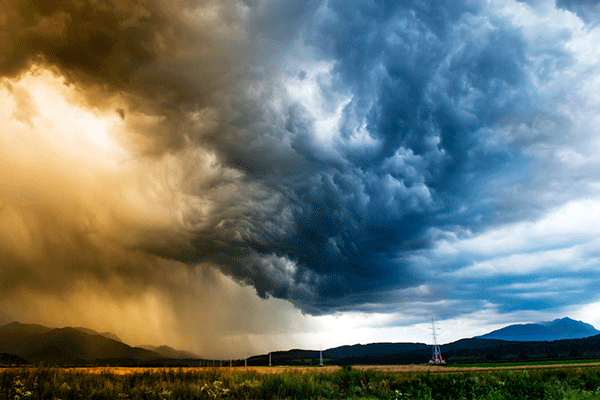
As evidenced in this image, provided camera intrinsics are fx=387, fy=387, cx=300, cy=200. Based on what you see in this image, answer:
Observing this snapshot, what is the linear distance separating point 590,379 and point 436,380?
18.0m

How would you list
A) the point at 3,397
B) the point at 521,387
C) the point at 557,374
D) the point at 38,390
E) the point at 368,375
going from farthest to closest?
the point at 557,374
the point at 368,375
the point at 521,387
the point at 38,390
the point at 3,397

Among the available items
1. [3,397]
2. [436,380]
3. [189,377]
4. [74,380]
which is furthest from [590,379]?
[3,397]

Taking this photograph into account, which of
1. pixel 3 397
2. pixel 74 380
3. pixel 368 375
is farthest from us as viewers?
pixel 368 375

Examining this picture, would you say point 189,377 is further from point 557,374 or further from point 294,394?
point 557,374

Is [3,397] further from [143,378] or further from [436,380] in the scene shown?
[436,380]

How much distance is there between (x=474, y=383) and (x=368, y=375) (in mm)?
6928

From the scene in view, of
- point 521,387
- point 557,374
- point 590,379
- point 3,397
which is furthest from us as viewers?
point 557,374

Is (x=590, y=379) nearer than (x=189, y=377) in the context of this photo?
No

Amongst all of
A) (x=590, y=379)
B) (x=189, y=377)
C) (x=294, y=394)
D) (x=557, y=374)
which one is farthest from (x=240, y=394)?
(x=557, y=374)

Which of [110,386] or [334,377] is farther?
[334,377]

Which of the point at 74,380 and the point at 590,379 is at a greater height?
the point at 74,380

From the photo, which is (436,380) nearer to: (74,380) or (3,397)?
(74,380)

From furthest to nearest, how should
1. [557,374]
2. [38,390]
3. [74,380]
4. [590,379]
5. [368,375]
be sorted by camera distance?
[557,374] → [590,379] → [368,375] → [74,380] → [38,390]

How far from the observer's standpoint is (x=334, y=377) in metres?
26.2
